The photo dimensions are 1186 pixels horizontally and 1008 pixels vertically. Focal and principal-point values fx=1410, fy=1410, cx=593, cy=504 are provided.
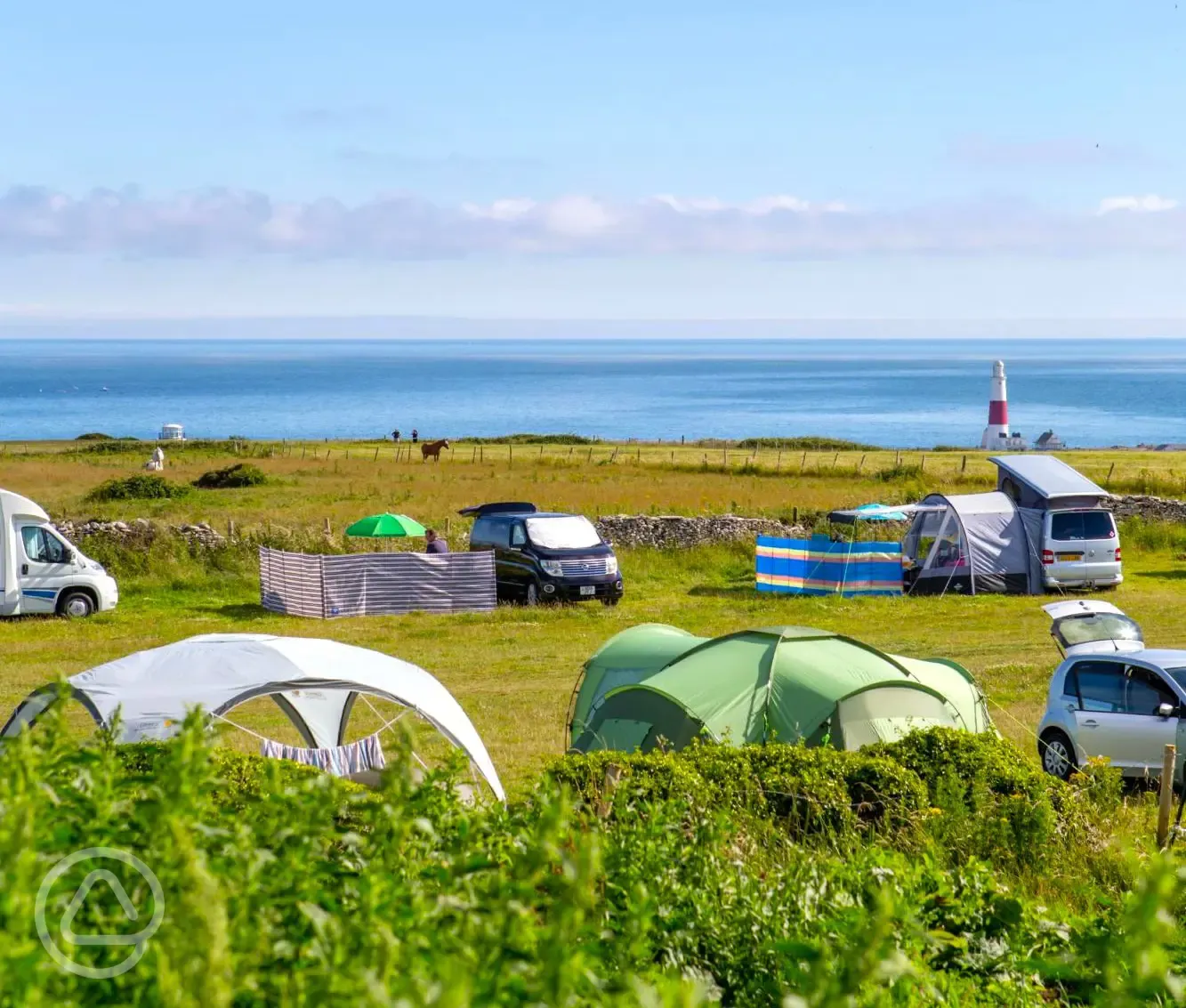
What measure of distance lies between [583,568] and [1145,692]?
13.8 metres

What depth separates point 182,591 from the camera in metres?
27.8

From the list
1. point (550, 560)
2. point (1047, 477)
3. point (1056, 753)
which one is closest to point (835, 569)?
point (1047, 477)

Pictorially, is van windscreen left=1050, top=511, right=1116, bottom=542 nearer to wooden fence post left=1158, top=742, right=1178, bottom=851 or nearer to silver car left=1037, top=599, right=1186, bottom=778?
silver car left=1037, top=599, right=1186, bottom=778

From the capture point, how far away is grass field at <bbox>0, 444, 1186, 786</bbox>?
64.3 feet

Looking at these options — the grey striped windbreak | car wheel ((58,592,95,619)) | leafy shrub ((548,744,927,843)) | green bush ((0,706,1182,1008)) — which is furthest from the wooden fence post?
car wheel ((58,592,95,619))

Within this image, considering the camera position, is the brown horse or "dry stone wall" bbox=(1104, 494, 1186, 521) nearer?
"dry stone wall" bbox=(1104, 494, 1186, 521)

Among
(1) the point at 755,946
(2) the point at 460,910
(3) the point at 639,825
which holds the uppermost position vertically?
(2) the point at 460,910

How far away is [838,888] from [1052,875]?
10.5 ft

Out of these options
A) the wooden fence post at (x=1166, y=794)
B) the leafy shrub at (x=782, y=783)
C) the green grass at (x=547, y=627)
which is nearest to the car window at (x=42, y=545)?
the green grass at (x=547, y=627)

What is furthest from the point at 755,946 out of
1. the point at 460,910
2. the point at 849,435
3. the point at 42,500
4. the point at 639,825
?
the point at 849,435

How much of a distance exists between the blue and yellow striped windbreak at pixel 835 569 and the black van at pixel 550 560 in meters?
3.64

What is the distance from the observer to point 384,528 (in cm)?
2798

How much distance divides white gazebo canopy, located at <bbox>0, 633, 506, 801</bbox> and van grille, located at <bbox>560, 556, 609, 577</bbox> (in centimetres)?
1354

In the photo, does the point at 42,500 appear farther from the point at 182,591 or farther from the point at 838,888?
the point at 838,888
